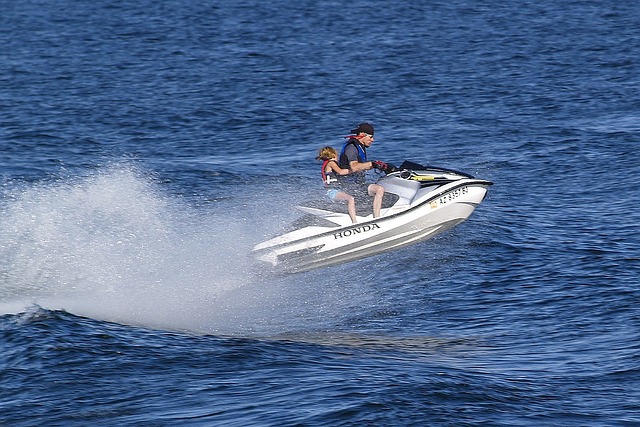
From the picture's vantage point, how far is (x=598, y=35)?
45938 mm

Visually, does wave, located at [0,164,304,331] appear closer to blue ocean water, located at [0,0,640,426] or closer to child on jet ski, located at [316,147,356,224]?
blue ocean water, located at [0,0,640,426]

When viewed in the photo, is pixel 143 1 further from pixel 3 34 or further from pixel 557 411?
pixel 557 411

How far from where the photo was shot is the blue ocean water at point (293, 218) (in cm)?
1343

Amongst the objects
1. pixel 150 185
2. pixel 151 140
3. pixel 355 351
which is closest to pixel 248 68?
pixel 151 140

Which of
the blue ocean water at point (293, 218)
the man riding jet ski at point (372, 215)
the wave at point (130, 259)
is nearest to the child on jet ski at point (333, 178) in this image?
the man riding jet ski at point (372, 215)

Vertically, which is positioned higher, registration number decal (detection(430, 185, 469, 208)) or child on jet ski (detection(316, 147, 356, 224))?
child on jet ski (detection(316, 147, 356, 224))

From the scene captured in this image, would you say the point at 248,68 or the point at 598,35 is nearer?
the point at 248,68

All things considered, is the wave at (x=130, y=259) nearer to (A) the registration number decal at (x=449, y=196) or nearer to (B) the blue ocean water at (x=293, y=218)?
(B) the blue ocean water at (x=293, y=218)

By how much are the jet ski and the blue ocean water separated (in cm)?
48

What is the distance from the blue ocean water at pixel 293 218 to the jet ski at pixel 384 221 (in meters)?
0.48

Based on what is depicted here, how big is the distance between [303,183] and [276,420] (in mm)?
14348

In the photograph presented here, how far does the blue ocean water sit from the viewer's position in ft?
44.1

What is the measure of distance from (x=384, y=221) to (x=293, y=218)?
9.88 feet

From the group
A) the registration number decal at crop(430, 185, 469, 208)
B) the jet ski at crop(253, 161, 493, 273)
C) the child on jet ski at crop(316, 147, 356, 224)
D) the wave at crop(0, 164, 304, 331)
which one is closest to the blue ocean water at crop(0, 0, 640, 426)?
the wave at crop(0, 164, 304, 331)
